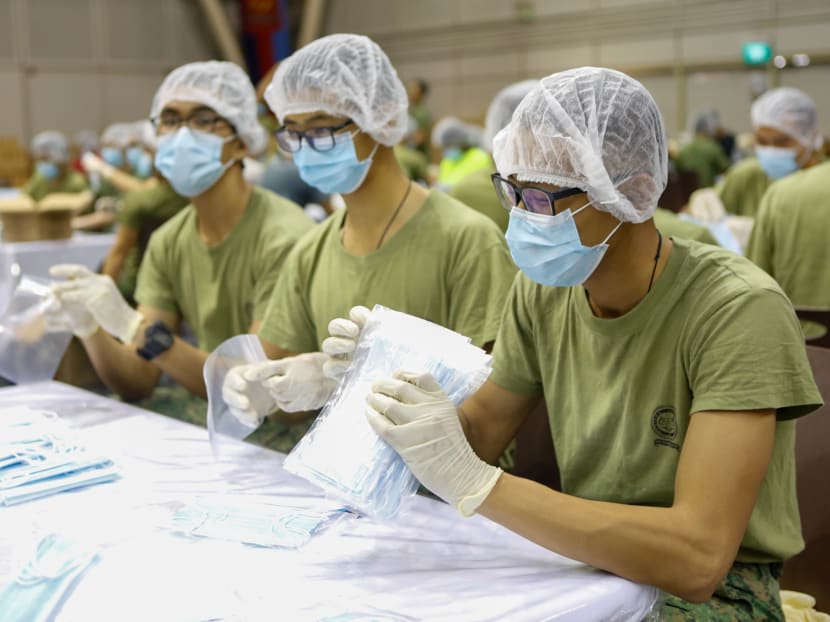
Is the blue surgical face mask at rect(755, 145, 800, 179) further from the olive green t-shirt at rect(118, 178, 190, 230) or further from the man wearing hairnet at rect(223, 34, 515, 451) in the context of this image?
the man wearing hairnet at rect(223, 34, 515, 451)

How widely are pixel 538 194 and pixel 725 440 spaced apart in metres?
0.48

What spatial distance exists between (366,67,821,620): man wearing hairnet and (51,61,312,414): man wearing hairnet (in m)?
1.25

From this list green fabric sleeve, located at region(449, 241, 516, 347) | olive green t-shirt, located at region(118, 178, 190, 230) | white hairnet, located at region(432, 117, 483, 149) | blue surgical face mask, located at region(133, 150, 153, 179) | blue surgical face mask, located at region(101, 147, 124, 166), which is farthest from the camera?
blue surgical face mask, located at region(101, 147, 124, 166)

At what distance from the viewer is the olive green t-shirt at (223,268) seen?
280 centimetres

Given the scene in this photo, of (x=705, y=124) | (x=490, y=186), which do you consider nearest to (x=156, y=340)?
(x=490, y=186)

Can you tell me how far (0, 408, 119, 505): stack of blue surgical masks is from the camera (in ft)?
5.51

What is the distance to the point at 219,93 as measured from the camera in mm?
2967

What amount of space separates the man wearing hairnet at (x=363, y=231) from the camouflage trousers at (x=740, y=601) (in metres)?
0.80

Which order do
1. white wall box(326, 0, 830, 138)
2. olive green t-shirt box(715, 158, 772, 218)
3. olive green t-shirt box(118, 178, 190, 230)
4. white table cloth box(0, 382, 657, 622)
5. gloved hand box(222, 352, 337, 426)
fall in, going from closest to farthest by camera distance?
1. white table cloth box(0, 382, 657, 622)
2. gloved hand box(222, 352, 337, 426)
3. olive green t-shirt box(118, 178, 190, 230)
4. olive green t-shirt box(715, 158, 772, 218)
5. white wall box(326, 0, 830, 138)

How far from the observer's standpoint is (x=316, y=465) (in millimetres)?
1487

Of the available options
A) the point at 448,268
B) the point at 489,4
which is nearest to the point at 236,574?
the point at 448,268

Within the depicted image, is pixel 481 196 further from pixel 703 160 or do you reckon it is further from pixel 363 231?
pixel 703 160

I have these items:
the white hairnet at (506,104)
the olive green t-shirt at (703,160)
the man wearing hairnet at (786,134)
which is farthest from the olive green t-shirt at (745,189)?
the olive green t-shirt at (703,160)

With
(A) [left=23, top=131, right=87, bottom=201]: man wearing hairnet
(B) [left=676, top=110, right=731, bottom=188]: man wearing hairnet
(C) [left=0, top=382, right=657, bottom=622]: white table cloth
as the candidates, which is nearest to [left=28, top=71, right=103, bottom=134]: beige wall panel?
(A) [left=23, top=131, right=87, bottom=201]: man wearing hairnet
